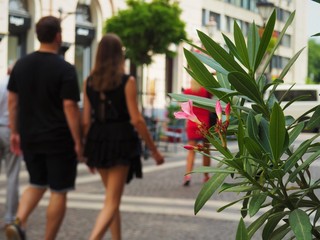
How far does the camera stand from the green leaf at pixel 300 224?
1593mm

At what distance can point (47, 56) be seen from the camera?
19.2 ft

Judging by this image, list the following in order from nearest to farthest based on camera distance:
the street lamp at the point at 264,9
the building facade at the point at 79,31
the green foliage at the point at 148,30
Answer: the street lamp at the point at 264,9 → the green foliage at the point at 148,30 → the building facade at the point at 79,31

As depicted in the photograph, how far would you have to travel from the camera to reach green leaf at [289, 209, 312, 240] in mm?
1593

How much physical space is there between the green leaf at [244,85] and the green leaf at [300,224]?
0.25 m

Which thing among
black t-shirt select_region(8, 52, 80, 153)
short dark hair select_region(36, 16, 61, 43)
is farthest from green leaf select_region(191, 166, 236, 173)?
short dark hair select_region(36, 16, 61, 43)

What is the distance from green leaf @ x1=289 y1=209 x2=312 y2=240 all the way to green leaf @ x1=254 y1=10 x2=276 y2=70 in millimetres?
334

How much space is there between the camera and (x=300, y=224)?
1.63 m

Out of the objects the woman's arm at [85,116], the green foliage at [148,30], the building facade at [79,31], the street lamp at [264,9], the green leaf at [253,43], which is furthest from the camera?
the building facade at [79,31]

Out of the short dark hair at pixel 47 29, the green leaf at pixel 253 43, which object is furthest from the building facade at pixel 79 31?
the green leaf at pixel 253 43

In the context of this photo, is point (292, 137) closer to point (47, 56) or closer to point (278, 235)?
point (278, 235)

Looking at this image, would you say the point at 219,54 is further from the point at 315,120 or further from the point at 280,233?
the point at 280,233

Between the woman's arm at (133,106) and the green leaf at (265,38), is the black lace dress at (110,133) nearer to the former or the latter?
the woman's arm at (133,106)

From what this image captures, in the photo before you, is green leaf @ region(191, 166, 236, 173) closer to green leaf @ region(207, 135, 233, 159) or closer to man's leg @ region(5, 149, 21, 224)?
green leaf @ region(207, 135, 233, 159)

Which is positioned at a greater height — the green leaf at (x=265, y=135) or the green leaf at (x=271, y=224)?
the green leaf at (x=265, y=135)
